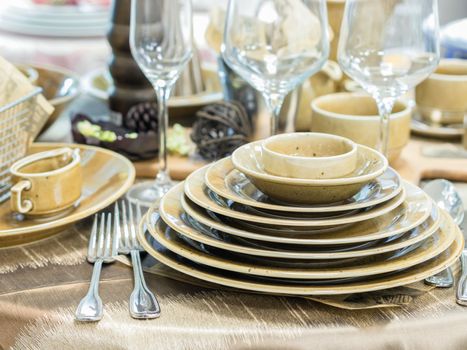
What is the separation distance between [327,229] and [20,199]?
0.35m

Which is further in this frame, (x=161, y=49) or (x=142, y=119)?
(x=142, y=119)

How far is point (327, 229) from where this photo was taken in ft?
2.37

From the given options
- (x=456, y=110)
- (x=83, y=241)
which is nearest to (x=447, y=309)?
(x=83, y=241)

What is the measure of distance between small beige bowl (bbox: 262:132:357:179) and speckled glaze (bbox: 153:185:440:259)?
0.07 metres

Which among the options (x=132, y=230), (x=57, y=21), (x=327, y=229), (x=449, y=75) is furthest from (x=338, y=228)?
(x=57, y=21)

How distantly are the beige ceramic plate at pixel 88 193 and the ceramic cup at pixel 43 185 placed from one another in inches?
0.7

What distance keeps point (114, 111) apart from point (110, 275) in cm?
56

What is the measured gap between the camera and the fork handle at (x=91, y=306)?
0.68 m

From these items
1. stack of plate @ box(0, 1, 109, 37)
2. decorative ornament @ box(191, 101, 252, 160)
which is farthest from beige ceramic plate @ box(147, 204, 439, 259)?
stack of plate @ box(0, 1, 109, 37)

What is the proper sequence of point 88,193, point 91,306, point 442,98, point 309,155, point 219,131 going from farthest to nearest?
point 442,98
point 219,131
point 88,193
point 309,155
point 91,306

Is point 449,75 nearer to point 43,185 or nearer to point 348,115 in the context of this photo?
point 348,115

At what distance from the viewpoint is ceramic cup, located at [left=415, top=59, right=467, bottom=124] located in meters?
1.19

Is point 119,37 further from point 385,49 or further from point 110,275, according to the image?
→ point 110,275

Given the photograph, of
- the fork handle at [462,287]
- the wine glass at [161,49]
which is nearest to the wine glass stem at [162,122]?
the wine glass at [161,49]
